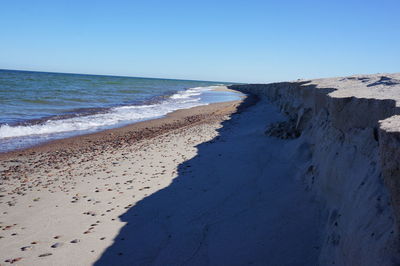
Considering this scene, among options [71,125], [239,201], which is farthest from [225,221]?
[71,125]

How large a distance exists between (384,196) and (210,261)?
1.95m

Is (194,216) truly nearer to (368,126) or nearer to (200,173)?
(200,173)

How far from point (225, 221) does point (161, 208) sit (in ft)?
3.80

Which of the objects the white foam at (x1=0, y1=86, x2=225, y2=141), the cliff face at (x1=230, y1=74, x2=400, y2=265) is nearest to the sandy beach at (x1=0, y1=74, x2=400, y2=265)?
the cliff face at (x1=230, y1=74, x2=400, y2=265)

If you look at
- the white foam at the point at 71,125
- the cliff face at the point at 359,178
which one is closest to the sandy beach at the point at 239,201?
the cliff face at the point at 359,178

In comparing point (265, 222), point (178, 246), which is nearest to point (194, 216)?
point (178, 246)

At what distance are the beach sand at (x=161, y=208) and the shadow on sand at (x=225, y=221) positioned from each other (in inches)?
0.6

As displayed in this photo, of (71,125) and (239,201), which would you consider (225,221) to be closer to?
(239,201)

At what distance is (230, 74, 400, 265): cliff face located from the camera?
2068 millimetres

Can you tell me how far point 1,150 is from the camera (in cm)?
955

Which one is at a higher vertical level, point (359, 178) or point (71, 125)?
point (359, 178)

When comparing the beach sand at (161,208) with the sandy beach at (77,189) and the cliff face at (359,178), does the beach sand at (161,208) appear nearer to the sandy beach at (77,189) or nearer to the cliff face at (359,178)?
the sandy beach at (77,189)

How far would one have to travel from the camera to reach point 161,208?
505cm

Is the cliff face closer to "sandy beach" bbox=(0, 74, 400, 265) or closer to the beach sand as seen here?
"sandy beach" bbox=(0, 74, 400, 265)
